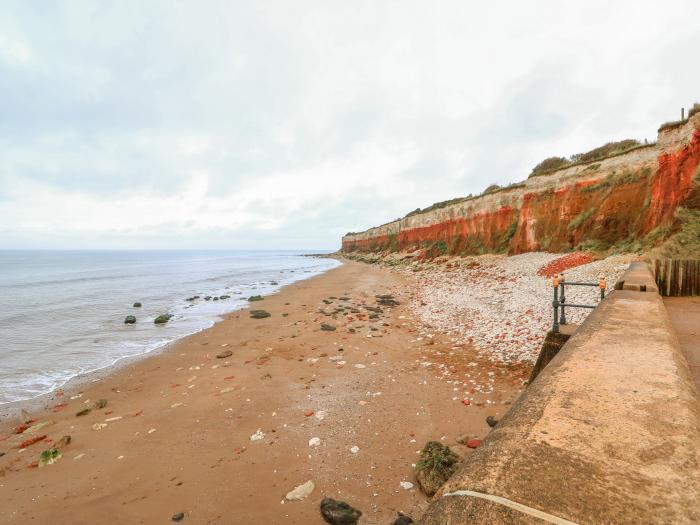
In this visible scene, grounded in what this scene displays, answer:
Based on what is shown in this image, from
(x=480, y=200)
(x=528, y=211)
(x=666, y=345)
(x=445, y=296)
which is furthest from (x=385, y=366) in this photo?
(x=480, y=200)

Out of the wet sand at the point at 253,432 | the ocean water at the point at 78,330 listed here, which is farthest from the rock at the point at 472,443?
the ocean water at the point at 78,330

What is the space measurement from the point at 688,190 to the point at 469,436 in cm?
1693

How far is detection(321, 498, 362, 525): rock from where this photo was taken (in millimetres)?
3756

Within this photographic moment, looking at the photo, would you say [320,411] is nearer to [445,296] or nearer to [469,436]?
[469,436]

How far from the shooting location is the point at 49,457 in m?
5.55

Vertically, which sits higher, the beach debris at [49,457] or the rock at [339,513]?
the rock at [339,513]

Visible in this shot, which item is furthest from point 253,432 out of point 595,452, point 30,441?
point 595,452

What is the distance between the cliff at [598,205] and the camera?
15992 mm

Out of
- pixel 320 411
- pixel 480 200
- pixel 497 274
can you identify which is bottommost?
pixel 320 411

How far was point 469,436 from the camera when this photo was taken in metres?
Result: 5.12

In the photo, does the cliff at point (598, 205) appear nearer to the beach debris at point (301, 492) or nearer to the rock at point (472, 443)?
the rock at point (472, 443)

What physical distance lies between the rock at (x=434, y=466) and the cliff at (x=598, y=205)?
16.4m

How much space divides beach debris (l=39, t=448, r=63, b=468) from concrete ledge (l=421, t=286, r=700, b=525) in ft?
23.6

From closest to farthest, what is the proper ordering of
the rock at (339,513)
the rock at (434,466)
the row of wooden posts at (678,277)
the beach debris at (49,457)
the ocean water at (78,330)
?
the rock at (339,513) < the rock at (434,466) < the beach debris at (49,457) < the row of wooden posts at (678,277) < the ocean water at (78,330)
